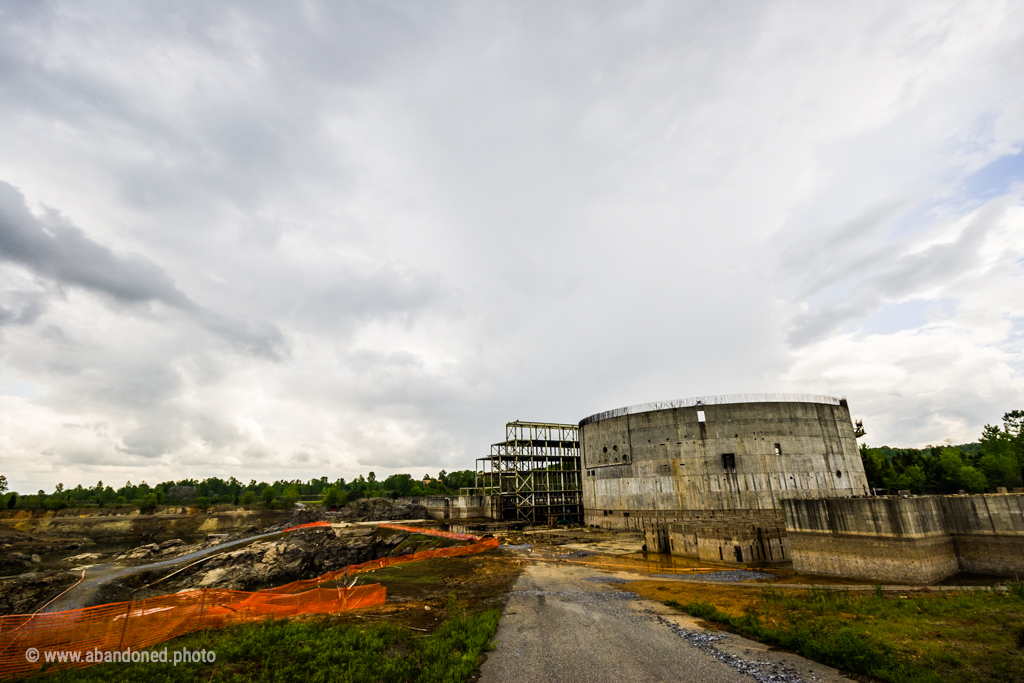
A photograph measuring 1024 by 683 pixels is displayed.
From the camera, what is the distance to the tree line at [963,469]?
6525cm

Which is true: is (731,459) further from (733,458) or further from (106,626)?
(106,626)

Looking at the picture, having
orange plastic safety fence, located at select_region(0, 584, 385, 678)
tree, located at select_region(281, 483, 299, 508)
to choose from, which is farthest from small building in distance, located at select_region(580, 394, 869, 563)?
tree, located at select_region(281, 483, 299, 508)

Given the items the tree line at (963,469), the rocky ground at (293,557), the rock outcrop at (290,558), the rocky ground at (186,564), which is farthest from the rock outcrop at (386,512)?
the tree line at (963,469)

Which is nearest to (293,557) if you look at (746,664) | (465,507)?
(465,507)

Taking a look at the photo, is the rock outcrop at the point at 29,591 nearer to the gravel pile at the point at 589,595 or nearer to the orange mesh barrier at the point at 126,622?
the orange mesh barrier at the point at 126,622

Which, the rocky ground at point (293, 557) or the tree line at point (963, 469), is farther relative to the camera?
the tree line at point (963, 469)

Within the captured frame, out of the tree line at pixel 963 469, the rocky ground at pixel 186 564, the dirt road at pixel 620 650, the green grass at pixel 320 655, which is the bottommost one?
the rocky ground at pixel 186 564

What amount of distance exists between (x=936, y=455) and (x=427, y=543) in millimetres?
98808

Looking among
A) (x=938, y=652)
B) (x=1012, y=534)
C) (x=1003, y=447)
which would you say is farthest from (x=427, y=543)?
(x=1003, y=447)

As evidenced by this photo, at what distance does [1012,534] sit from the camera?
23.0 m

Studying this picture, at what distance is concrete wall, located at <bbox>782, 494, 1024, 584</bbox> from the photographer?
73.2 feet

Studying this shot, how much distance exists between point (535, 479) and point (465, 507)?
1442cm

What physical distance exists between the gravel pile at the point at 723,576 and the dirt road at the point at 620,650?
284 inches

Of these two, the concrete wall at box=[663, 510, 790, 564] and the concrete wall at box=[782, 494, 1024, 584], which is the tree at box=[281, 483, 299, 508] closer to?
the concrete wall at box=[663, 510, 790, 564]
